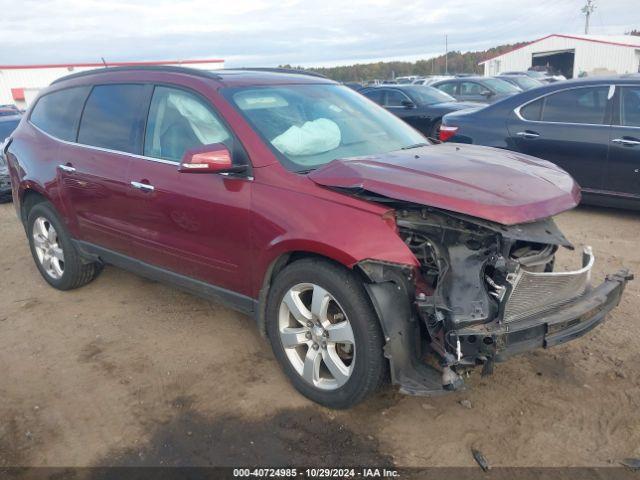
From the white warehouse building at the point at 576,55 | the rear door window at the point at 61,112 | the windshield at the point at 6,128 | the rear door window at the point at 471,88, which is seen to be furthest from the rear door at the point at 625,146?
the white warehouse building at the point at 576,55

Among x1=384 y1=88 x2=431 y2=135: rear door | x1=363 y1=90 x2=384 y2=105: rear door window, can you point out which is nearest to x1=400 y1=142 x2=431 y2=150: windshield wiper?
x1=384 y1=88 x2=431 y2=135: rear door

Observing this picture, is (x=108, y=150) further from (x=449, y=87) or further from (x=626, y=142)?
(x=449, y=87)

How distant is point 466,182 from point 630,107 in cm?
432

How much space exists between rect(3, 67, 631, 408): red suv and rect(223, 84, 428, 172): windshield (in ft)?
0.05

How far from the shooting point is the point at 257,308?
3461 mm

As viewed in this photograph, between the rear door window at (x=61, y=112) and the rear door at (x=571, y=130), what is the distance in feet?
15.9

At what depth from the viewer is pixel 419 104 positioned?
36.9 ft

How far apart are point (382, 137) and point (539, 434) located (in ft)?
6.98

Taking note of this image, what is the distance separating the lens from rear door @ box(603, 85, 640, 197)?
5.99 meters

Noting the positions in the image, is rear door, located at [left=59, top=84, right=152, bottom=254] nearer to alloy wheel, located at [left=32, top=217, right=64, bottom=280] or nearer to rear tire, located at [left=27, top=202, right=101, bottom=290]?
rear tire, located at [left=27, top=202, right=101, bottom=290]

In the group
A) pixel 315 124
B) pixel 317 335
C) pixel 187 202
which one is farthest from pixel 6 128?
pixel 317 335

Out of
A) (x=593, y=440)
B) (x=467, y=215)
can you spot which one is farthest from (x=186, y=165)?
(x=593, y=440)

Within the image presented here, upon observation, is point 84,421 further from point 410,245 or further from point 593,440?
point 593,440

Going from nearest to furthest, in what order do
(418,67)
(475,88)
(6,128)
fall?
(6,128), (475,88), (418,67)
